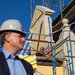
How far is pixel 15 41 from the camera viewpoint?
92.7 inches

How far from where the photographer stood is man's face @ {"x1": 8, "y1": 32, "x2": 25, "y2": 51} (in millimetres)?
2331

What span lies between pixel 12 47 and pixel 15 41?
93 millimetres

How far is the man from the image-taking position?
2.22 meters

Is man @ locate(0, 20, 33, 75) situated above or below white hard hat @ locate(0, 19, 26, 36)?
below

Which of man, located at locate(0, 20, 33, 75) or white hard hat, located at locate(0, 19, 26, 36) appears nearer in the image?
man, located at locate(0, 20, 33, 75)

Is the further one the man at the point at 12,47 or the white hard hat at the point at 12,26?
the white hard hat at the point at 12,26

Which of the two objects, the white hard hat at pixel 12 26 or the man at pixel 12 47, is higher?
the white hard hat at pixel 12 26

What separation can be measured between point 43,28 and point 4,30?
878cm

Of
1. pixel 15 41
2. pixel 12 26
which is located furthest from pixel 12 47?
pixel 12 26

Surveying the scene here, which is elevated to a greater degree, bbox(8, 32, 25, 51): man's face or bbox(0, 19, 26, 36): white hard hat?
bbox(0, 19, 26, 36): white hard hat

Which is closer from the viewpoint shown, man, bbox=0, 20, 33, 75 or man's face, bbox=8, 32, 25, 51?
man, bbox=0, 20, 33, 75

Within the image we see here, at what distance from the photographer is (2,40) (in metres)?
2.43

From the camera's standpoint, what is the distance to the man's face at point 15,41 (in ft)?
7.65

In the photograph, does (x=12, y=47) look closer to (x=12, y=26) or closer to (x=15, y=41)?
(x=15, y=41)
